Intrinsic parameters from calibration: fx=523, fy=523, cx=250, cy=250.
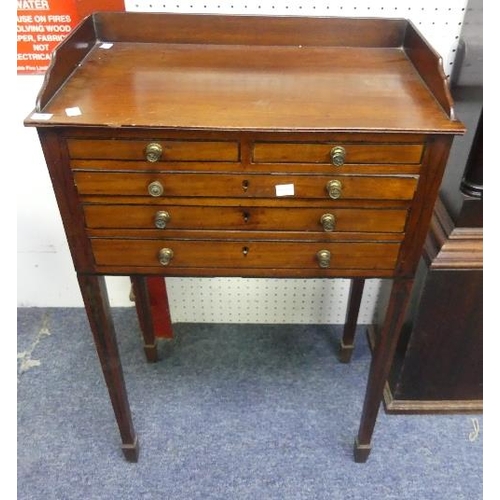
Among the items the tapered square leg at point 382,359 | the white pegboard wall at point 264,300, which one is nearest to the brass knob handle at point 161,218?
the tapered square leg at point 382,359

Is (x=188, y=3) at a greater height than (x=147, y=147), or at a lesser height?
greater

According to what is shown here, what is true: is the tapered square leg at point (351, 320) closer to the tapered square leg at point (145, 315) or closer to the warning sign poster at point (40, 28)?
the tapered square leg at point (145, 315)

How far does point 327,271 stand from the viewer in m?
1.05

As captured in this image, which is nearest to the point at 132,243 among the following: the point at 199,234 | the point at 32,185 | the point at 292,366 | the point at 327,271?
the point at 199,234

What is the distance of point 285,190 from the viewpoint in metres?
0.94

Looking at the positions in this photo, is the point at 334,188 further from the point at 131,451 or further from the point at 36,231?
the point at 36,231

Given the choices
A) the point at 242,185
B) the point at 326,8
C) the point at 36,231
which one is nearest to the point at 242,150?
the point at 242,185

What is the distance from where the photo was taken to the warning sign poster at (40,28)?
4.18 feet

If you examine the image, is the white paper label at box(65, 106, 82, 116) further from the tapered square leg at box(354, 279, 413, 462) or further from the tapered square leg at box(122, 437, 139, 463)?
the tapered square leg at box(122, 437, 139, 463)

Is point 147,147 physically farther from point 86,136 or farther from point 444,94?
point 444,94

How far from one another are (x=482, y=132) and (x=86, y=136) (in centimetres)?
80

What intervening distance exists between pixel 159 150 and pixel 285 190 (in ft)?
0.76

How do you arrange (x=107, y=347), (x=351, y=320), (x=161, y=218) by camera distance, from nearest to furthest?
(x=161, y=218), (x=107, y=347), (x=351, y=320)

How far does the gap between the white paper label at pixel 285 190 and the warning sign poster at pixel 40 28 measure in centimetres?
73
